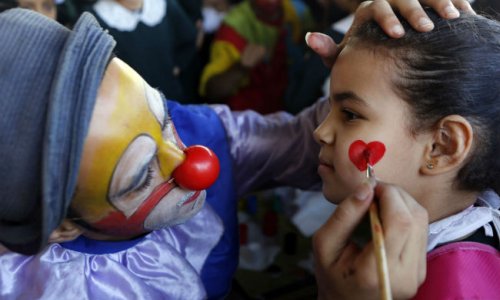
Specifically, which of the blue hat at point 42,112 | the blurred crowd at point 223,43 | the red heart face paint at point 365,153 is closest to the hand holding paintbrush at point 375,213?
the red heart face paint at point 365,153

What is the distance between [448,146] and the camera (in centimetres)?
80

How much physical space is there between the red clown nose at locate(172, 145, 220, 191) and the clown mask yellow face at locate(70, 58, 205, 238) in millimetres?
11

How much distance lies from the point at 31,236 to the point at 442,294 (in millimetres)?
568

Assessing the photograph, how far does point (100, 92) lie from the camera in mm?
672

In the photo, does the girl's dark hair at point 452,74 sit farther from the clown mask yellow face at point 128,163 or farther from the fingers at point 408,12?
the clown mask yellow face at point 128,163

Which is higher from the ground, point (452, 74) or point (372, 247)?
point (452, 74)

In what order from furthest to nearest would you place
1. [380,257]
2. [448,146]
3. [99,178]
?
[448,146]
[99,178]
[380,257]

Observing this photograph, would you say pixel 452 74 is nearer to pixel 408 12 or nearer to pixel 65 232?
pixel 408 12

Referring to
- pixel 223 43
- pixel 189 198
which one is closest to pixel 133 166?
pixel 189 198

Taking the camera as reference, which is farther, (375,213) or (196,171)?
(196,171)

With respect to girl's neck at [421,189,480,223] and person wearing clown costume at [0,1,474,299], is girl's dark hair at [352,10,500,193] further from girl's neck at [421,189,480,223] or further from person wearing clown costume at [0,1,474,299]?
person wearing clown costume at [0,1,474,299]

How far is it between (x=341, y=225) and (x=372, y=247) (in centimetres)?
5

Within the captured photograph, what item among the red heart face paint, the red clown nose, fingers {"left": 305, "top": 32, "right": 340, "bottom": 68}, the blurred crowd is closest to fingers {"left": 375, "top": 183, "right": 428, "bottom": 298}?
the red heart face paint

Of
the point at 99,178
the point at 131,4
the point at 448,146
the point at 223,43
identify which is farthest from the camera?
the point at 223,43
